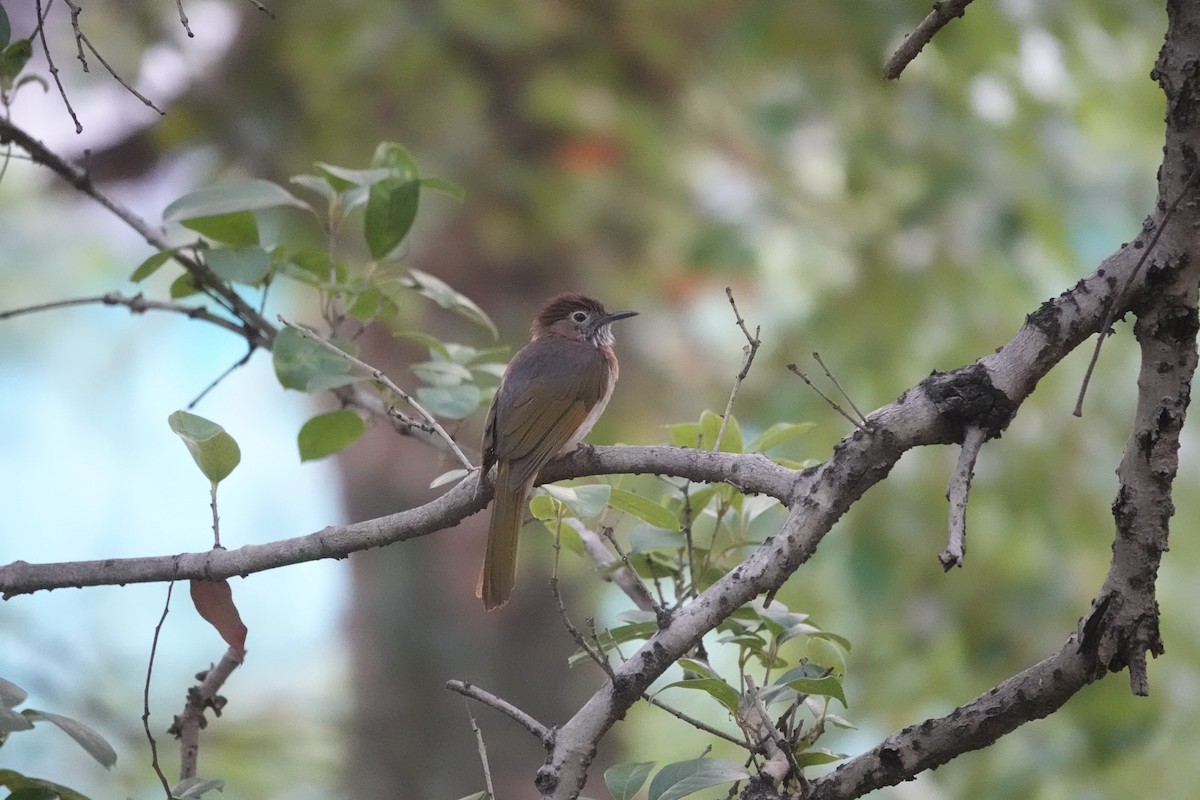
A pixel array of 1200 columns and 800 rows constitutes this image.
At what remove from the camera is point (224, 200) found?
2.98m

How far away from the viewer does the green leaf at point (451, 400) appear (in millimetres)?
2979

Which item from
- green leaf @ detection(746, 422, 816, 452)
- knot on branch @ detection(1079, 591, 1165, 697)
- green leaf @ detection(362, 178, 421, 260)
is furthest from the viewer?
green leaf @ detection(362, 178, 421, 260)

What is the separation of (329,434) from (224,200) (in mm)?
648

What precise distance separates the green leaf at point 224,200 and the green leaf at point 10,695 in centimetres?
123

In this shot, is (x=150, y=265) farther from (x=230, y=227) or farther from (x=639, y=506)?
(x=639, y=506)

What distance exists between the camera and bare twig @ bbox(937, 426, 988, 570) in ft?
5.17

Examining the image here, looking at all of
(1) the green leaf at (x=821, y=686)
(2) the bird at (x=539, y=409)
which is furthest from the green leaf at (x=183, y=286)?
(1) the green leaf at (x=821, y=686)

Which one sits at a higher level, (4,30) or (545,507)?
(4,30)

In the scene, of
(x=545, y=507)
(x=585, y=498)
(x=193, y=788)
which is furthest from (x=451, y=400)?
(x=193, y=788)

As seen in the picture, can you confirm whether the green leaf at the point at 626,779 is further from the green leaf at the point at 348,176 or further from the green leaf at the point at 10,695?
the green leaf at the point at 348,176

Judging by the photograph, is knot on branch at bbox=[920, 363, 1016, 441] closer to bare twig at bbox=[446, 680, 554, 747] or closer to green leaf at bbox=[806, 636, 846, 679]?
green leaf at bbox=[806, 636, 846, 679]

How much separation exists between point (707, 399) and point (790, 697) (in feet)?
17.1

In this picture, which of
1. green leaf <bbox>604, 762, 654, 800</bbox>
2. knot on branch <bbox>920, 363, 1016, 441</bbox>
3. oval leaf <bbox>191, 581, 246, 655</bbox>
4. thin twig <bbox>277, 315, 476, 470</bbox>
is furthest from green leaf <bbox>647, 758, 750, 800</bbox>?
oval leaf <bbox>191, 581, 246, 655</bbox>

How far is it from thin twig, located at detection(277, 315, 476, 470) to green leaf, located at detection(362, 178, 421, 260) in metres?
0.32
